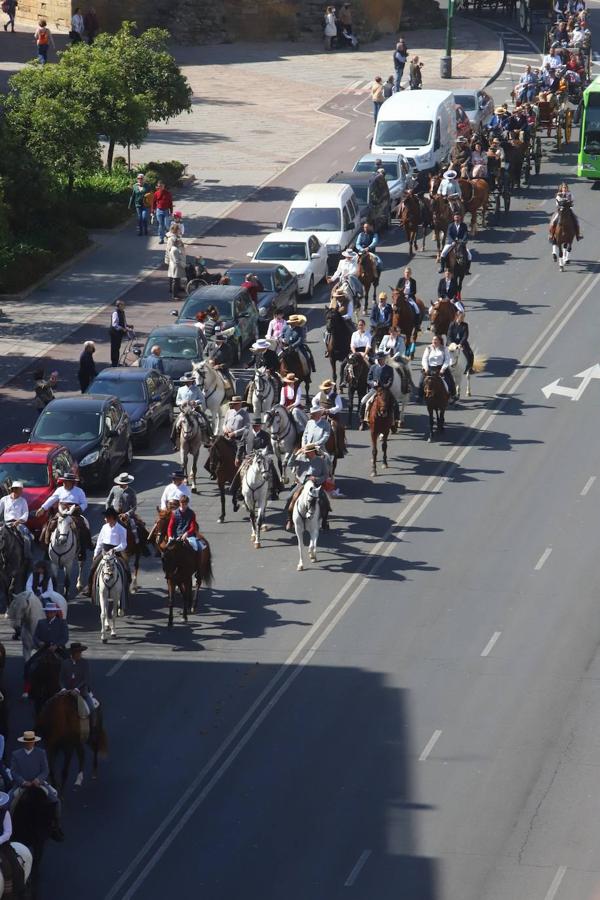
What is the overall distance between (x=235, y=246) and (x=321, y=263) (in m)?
4.92

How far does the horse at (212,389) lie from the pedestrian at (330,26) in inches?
1773

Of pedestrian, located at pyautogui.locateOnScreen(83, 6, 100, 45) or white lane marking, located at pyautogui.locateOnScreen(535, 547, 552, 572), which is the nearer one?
white lane marking, located at pyautogui.locateOnScreen(535, 547, 552, 572)

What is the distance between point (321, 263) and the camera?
51094mm

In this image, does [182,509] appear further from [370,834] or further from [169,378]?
[169,378]

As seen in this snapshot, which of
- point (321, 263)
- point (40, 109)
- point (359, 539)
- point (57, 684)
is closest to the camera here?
point (57, 684)

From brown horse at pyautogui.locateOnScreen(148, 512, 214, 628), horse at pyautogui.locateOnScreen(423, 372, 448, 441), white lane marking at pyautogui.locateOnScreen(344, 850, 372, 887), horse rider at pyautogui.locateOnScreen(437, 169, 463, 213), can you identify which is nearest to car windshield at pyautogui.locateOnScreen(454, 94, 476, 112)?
horse rider at pyautogui.locateOnScreen(437, 169, 463, 213)

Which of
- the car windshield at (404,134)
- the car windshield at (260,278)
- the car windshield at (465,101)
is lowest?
the car windshield at (260,278)

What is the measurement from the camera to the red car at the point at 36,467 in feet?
115

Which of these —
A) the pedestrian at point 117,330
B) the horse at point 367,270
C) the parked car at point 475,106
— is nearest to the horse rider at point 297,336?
the pedestrian at point 117,330

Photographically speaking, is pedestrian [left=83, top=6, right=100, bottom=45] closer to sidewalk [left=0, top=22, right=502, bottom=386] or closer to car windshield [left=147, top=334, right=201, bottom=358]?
→ sidewalk [left=0, top=22, right=502, bottom=386]

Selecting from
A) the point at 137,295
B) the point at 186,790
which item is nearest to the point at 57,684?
the point at 186,790

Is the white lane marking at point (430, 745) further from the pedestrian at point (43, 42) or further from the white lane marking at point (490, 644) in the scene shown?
the pedestrian at point (43, 42)

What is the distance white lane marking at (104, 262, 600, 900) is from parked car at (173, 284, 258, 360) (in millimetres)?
5909

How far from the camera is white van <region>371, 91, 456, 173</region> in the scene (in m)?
60.2
